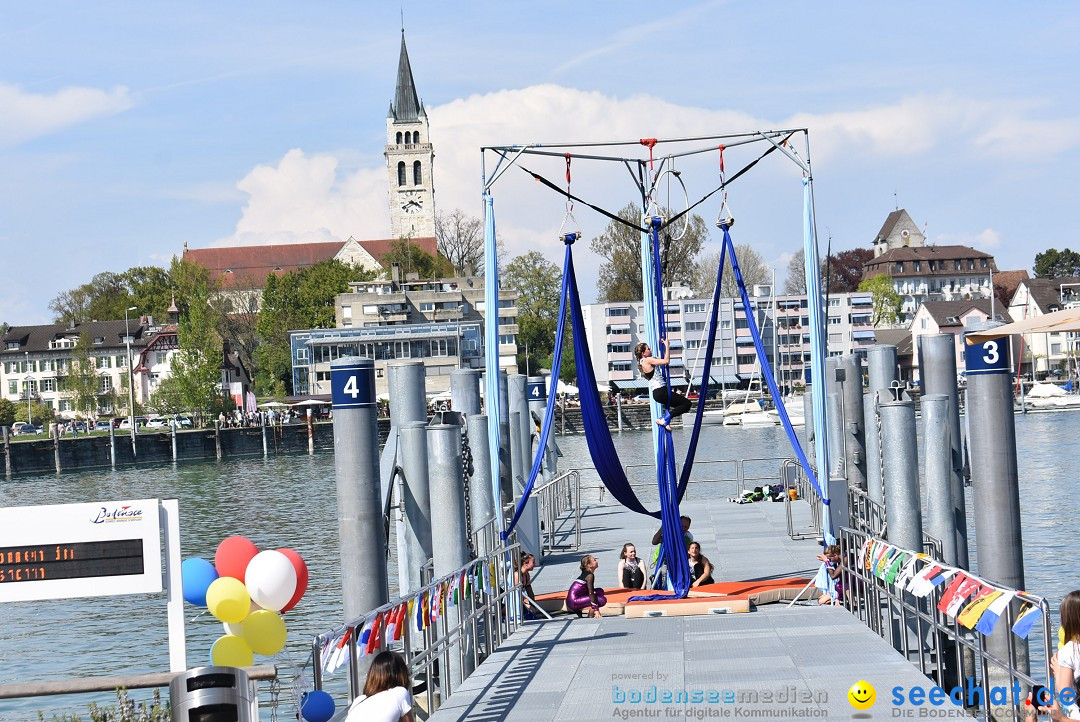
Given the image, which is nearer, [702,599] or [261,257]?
[702,599]

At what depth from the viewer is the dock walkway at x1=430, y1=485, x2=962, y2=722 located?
10602 mm

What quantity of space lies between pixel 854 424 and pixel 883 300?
419 feet

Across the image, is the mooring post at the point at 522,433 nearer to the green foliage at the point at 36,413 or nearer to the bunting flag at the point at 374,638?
the bunting flag at the point at 374,638

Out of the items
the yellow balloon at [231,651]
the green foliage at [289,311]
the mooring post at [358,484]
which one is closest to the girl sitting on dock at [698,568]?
the mooring post at [358,484]

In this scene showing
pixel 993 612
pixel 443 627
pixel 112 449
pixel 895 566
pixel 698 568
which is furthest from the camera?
pixel 112 449

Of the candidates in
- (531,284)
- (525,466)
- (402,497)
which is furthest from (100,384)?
(402,497)

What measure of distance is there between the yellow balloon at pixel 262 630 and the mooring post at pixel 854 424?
50.0 ft

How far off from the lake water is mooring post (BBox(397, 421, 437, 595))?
5.07 metres

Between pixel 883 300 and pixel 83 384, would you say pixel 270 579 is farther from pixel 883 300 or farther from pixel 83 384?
pixel 883 300

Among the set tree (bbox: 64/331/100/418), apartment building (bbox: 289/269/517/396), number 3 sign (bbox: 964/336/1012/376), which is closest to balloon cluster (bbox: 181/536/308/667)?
number 3 sign (bbox: 964/336/1012/376)

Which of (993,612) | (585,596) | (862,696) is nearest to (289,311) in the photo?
(585,596)

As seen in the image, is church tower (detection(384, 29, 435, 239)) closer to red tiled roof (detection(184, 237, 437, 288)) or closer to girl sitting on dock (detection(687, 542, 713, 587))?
red tiled roof (detection(184, 237, 437, 288))

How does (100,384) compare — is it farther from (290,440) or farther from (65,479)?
(65,479)

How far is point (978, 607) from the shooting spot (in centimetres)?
957
